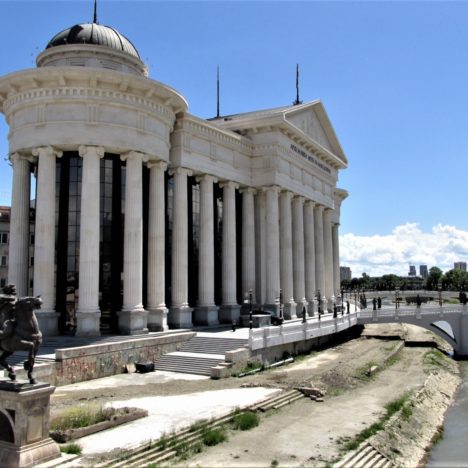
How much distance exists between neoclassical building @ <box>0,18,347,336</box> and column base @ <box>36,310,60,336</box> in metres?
0.08

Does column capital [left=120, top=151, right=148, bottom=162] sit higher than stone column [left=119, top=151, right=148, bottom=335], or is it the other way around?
column capital [left=120, top=151, right=148, bottom=162]

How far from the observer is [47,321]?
31.4m

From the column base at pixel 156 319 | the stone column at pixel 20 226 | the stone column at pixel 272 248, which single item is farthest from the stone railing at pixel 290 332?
the stone column at pixel 20 226

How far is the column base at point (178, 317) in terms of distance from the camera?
3662 cm

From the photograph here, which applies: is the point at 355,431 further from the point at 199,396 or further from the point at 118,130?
the point at 118,130

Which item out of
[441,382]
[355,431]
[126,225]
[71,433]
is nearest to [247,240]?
[126,225]

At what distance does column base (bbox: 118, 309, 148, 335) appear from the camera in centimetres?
3219

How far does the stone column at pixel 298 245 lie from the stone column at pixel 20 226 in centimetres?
2501

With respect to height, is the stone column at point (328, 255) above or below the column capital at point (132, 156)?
below

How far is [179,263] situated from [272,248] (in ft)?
34.7

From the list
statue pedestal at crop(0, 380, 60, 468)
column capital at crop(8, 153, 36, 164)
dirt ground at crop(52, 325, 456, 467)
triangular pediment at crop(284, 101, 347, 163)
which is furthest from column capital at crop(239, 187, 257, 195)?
statue pedestal at crop(0, 380, 60, 468)

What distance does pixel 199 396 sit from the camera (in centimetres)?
2278

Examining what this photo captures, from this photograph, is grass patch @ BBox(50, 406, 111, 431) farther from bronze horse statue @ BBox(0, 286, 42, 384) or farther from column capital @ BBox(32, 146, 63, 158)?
column capital @ BBox(32, 146, 63, 158)

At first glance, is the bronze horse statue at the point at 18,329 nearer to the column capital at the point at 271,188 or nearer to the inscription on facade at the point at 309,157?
the column capital at the point at 271,188
